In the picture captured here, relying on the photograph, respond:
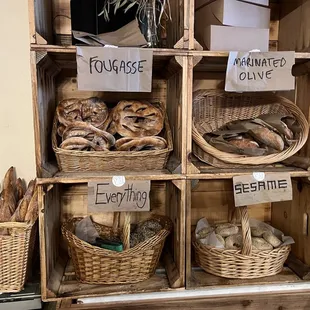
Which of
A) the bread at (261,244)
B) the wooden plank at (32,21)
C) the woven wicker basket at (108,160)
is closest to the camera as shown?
the wooden plank at (32,21)

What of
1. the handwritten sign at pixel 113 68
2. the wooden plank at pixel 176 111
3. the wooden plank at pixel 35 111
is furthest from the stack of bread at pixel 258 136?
the wooden plank at pixel 35 111

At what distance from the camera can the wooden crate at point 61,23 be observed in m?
0.96

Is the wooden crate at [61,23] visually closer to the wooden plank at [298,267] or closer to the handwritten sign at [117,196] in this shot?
the handwritten sign at [117,196]

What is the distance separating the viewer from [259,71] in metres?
1.04

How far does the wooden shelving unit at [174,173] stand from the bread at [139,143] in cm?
6

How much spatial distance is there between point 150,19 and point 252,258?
852mm

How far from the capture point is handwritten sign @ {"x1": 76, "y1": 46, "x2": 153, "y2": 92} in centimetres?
97

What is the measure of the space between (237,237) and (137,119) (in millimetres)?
545

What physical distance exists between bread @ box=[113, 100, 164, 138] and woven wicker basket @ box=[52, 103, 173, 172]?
7cm

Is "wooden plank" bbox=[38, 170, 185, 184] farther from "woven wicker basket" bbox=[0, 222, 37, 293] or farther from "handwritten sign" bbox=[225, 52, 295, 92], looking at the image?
"handwritten sign" bbox=[225, 52, 295, 92]

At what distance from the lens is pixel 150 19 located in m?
1.14

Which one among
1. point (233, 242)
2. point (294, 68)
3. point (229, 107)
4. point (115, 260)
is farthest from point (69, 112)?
point (294, 68)

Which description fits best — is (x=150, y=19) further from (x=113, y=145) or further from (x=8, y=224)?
(x=8, y=224)

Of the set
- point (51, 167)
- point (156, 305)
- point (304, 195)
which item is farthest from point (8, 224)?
point (304, 195)
